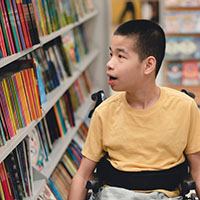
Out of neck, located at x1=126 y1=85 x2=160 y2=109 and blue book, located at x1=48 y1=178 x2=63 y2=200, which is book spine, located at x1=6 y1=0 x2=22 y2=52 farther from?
blue book, located at x1=48 y1=178 x2=63 y2=200

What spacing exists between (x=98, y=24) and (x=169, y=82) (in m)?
1.16

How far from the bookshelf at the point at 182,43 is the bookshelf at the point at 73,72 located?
748 millimetres

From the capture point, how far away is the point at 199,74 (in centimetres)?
483

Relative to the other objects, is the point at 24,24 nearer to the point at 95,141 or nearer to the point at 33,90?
the point at 33,90

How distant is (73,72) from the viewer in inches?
133

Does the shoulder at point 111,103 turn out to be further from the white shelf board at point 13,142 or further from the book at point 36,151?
the book at point 36,151

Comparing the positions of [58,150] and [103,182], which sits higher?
[103,182]

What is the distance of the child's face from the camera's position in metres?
1.59

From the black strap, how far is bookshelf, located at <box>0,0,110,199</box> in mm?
499

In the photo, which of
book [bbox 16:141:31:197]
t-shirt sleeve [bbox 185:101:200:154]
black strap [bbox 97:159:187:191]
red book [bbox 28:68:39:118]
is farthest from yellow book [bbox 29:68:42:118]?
t-shirt sleeve [bbox 185:101:200:154]

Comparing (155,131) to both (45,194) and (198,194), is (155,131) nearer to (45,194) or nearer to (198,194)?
(198,194)

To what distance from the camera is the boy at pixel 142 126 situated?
161cm

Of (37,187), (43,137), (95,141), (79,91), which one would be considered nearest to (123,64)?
(95,141)

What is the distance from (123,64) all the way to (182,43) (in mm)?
3317
